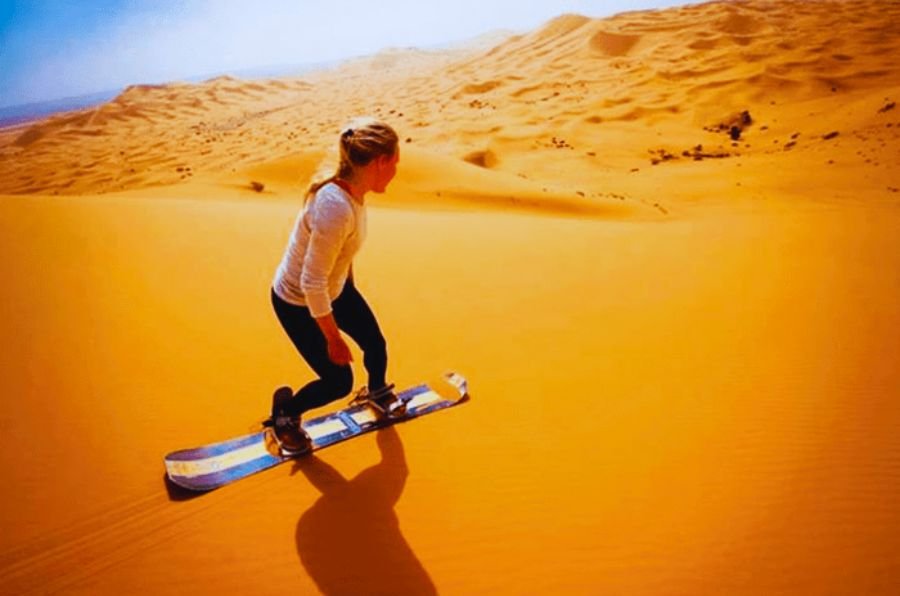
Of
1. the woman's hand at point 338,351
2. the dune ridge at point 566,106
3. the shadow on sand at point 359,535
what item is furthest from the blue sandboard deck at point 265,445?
the dune ridge at point 566,106

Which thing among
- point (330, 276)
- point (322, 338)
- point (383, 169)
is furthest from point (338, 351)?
point (383, 169)

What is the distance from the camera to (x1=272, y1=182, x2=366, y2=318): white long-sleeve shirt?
199 centimetres

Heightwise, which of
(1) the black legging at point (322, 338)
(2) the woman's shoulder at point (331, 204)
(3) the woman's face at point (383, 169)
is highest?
(3) the woman's face at point (383, 169)

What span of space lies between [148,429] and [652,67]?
23.4m

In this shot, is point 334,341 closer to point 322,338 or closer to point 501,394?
point 322,338

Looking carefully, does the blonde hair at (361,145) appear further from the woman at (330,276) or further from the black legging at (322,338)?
the black legging at (322,338)

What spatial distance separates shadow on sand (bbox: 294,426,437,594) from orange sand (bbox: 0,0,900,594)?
0.01 m

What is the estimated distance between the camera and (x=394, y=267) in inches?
210

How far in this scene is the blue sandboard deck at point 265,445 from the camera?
254cm

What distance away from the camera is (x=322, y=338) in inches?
95.6

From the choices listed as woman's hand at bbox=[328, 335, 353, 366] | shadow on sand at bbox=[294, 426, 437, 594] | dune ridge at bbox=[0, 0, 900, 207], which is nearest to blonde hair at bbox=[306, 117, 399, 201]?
woman's hand at bbox=[328, 335, 353, 366]

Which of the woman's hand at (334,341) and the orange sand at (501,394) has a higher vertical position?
the woman's hand at (334,341)

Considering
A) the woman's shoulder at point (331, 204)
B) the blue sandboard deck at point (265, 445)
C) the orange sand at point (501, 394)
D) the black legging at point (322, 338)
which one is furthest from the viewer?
the blue sandboard deck at point (265, 445)

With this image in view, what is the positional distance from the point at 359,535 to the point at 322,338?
0.90m
